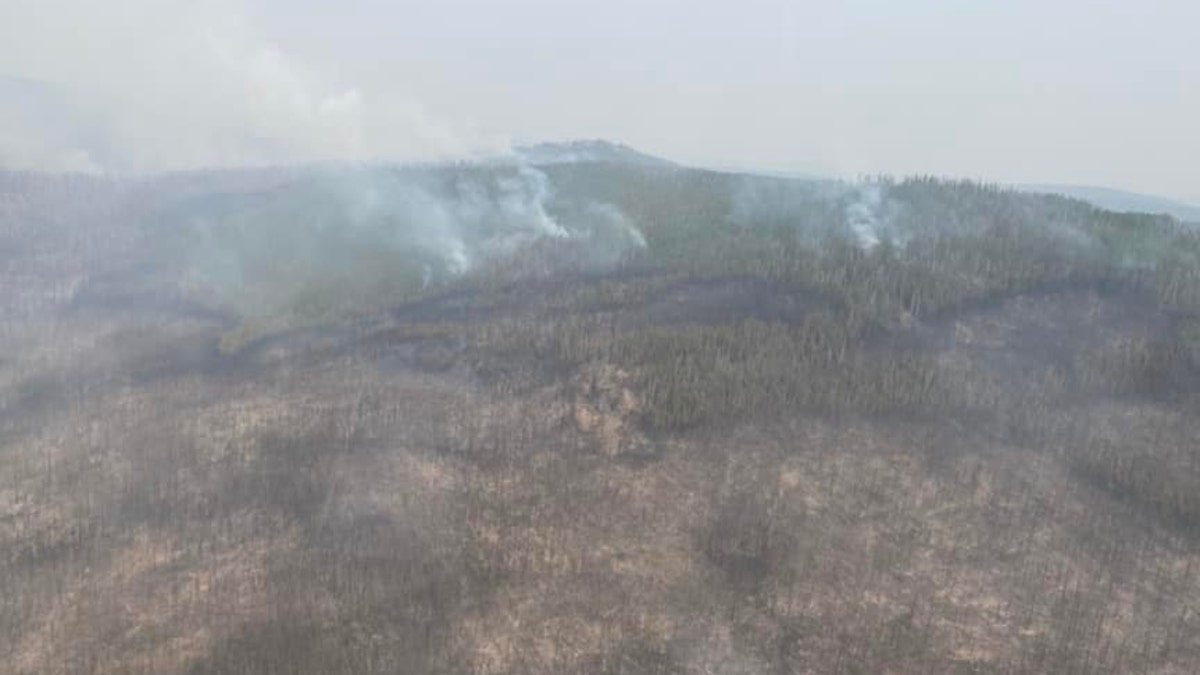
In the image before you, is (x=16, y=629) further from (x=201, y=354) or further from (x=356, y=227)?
(x=356, y=227)

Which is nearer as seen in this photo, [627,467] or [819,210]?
[627,467]

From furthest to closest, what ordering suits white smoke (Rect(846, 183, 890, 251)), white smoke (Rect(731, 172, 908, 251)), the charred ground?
white smoke (Rect(731, 172, 908, 251))
white smoke (Rect(846, 183, 890, 251))
the charred ground

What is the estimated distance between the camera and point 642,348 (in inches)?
3620

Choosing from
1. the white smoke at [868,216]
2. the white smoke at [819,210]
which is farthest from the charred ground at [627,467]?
the white smoke at [819,210]

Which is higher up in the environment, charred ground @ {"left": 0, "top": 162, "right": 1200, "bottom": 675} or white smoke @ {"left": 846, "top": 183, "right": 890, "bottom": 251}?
white smoke @ {"left": 846, "top": 183, "right": 890, "bottom": 251}

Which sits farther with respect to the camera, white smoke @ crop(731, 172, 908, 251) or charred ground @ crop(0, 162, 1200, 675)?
white smoke @ crop(731, 172, 908, 251)

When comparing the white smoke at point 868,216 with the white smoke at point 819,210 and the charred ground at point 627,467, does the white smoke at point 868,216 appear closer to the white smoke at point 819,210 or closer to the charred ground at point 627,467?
the white smoke at point 819,210

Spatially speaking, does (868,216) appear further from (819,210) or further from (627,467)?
(627,467)

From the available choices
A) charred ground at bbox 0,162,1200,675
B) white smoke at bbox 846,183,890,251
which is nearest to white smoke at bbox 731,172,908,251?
white smoke at bbox 846,183,890,251

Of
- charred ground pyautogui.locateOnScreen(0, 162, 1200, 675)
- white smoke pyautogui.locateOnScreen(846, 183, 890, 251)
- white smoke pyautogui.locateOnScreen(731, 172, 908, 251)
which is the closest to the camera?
charred ground pyautogui.locateOnScreen(0, 162, 1200, 675)

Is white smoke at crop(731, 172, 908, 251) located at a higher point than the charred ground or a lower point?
higher

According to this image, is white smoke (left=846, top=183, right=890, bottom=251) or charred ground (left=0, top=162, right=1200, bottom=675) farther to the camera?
white smoke (left=846, top=183, right=890, bottom=251)

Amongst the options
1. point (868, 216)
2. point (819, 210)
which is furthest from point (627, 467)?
point (819, 210)

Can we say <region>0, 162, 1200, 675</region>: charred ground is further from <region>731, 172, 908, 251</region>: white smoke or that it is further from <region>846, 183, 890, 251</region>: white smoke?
<region>731, 172, 908, 251</region>: white smoke
